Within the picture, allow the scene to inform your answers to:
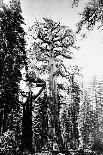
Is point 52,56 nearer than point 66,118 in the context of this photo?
Yes

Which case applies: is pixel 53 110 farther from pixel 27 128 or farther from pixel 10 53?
pixel 10 53

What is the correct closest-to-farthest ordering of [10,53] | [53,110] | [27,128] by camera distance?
[27,128] < [53,110] < [10,53]

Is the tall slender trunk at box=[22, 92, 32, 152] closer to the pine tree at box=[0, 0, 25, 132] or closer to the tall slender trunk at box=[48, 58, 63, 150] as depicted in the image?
the tall slender trunk at box=[48, 58, 63, 150]

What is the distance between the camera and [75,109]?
47.6m

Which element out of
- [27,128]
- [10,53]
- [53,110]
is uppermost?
[10,53]

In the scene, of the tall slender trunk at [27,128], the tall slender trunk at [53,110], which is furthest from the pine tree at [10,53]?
the tall slender trunk at [27,128]

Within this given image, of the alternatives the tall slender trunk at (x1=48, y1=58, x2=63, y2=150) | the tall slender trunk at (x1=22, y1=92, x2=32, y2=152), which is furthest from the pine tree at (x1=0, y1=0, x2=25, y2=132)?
the tall slender trunk at (x1=22, y1=92, x2=32, y2=152)

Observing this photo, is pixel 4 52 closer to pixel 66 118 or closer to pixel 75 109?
pixel 75 109

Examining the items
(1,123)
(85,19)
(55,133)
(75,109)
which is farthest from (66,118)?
(85,19)

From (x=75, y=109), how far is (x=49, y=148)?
116 ft

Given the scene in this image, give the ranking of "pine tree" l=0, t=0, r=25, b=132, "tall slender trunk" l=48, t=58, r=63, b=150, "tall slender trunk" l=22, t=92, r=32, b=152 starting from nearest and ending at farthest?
"tall slender trunk" l=22, t=92, r=32, b=152 → "tall slender trunk" l=48, t=58, r=63, b=150 → "pine tree" l=0, t=0, r=25, b=132

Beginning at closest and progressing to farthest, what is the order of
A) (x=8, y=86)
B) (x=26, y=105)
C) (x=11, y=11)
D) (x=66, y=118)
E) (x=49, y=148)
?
(x=49, y=148)
(x=26, y=105)
(x=8, y=86)
(x=11, y=11)
(x=66, y=118)

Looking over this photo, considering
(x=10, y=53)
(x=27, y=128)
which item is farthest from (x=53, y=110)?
(x=10, y=53)

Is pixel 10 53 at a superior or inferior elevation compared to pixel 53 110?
superior
